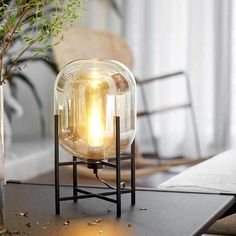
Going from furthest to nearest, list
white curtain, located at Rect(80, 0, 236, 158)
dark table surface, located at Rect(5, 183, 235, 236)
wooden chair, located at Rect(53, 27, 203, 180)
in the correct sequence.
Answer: white curtain, located at Rect(80, 0, 236, 158), wooden chair, located at Rect(53, 27, 203, 180), dark table surface, located at Rect(5, 183, 235, 236)

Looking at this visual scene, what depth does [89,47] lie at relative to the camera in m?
3.69

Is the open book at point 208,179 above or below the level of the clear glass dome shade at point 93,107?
below

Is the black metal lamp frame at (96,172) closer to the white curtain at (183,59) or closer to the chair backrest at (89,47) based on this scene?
the chair backrest at (89,47)

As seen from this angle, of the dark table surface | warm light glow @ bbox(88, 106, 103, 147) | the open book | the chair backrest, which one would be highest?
the chair backrest

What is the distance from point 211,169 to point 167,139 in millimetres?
2651

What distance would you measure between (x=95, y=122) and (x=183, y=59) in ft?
10.5

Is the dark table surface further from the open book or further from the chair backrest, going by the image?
the chair backrest

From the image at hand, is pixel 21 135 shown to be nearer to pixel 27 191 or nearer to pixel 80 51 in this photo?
pixel 80 51

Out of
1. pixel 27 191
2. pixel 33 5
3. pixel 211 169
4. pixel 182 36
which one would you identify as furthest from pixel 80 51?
pixel 33 5

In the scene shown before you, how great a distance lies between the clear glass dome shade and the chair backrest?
84.2 inches

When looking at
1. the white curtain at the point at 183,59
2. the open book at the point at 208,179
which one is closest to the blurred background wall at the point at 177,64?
the white curtain at the point at 183,59

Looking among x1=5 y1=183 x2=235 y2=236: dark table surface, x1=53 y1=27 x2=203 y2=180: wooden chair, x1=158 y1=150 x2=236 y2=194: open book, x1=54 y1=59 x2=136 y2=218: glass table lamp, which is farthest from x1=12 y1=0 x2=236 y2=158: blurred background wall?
x1=54 y1=59 x2=136 y2=218: glass table lamp

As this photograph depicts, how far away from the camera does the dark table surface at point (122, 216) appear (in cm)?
114

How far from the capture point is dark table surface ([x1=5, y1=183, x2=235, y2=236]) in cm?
114
